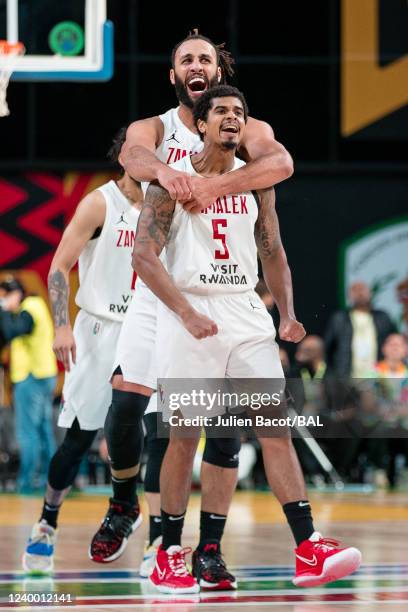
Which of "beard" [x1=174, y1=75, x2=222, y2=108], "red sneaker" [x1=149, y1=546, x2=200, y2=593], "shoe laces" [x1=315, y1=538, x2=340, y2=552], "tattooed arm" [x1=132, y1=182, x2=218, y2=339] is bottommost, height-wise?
"red sneaker" [x1=149, y1=546, x2=200, y2=593]

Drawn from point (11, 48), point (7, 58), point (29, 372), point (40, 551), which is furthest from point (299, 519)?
point (29, 372)

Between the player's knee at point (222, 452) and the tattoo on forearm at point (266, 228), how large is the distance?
91 centimetres

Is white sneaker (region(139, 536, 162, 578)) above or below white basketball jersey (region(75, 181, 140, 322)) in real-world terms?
below

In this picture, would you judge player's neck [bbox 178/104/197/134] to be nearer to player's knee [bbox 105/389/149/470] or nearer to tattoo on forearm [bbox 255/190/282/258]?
tattoo on forearm [bbox 255/190/282/258]

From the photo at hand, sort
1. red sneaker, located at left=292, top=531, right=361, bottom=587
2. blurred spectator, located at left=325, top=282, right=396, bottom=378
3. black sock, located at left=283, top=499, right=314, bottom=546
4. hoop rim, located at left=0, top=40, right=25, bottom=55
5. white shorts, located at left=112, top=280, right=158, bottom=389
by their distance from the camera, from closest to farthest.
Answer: red sneaker, located at left=292, top=531, right=361, bottom=587 < black sock, located at left=283, top=499, right=314, bottom=546 < white shorts, located at left=112, top=280, right=158, bottom=389 < hoop rim, located at left=0, top=40, right=25, bottom=55 < blurred spectator, located at left=325, top=282, right=396, bottom=378

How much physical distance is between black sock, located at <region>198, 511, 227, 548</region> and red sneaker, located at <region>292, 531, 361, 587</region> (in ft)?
2.00

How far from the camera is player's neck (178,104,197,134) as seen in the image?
265 inches

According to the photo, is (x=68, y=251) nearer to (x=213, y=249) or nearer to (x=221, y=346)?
(x=213, y=249)

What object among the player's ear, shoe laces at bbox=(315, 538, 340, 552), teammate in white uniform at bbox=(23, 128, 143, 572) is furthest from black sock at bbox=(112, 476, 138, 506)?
the player's ear

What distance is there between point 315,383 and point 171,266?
22.0ft

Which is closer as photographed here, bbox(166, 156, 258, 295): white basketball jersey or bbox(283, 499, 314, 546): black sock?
bbox(283, 499, 314, 546): black sock

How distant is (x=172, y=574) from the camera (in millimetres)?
6125

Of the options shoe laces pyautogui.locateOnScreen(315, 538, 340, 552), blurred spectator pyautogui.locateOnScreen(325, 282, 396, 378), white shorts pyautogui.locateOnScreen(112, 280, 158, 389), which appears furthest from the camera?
blurred spectator pyautogui.locateOnScreen(325, 282, 396, 378)

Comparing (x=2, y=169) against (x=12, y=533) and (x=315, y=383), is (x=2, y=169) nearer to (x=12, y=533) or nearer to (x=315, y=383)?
(x=315, y=383)
